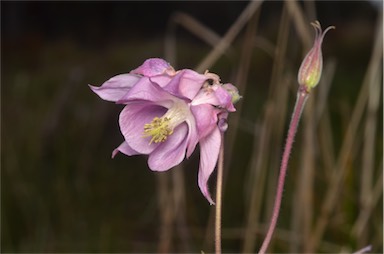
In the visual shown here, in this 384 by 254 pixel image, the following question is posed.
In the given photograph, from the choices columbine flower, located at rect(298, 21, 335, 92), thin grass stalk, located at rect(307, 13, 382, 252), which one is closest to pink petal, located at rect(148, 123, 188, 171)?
columbine flower, located at rect(298, 21, 335, 92)

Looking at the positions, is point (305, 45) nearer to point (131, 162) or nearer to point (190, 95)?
point (190, 95)

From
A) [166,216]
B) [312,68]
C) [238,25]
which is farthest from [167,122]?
[166,216]

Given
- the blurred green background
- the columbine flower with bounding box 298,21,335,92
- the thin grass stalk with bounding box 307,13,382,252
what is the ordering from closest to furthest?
the columbine flower with bounding box 298,21,335,92
the thin grass stalk with bounding box 307,13,382,252
the blurred green background

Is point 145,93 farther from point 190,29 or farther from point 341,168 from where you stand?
point 190,29

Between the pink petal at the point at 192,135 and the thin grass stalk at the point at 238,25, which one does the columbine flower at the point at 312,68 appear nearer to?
the pink petal at the point at 192,135

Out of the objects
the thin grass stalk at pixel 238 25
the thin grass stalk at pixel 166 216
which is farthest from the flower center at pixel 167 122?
the thin grass stalk at pixel 166 216

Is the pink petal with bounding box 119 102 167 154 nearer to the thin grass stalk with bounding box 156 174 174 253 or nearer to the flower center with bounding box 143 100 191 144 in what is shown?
the flower center with bounding box 143 100 191 144

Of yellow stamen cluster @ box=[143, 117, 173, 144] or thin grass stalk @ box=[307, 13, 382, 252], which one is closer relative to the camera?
yellow stamen cluster @ box=[143, 117, 173, 144]
